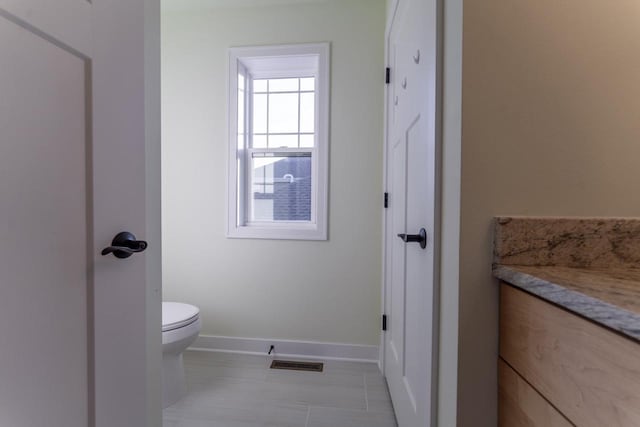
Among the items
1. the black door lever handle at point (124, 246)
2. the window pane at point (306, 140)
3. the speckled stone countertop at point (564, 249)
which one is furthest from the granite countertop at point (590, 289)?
the window pane at point (306, 140)

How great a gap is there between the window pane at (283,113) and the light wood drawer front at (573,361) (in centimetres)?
186

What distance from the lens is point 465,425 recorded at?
68cm

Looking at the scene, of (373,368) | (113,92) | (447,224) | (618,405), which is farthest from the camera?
(373,368)

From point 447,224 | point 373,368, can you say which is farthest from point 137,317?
point 373,368

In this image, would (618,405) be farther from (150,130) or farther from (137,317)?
(150,130)

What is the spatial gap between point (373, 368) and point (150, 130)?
183 centimetres

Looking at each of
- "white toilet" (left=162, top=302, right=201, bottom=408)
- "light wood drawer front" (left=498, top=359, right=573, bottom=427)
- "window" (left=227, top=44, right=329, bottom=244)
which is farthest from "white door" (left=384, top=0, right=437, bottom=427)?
"white toilet" (left=162, top=302, right=201, bottom=408)

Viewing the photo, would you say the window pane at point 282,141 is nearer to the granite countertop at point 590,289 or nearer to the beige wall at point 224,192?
the beige wall at point 224,192

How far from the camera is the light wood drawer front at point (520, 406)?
19.9 inches

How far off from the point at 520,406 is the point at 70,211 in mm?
973

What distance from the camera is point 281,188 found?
216cm

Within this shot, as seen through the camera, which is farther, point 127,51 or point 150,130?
point 150,130

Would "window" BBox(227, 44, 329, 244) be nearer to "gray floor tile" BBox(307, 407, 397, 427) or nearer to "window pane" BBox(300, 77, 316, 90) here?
"window pane" BBox(300, 77, 316, 90)

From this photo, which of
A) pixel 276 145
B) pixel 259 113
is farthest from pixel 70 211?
pixel 259 113
